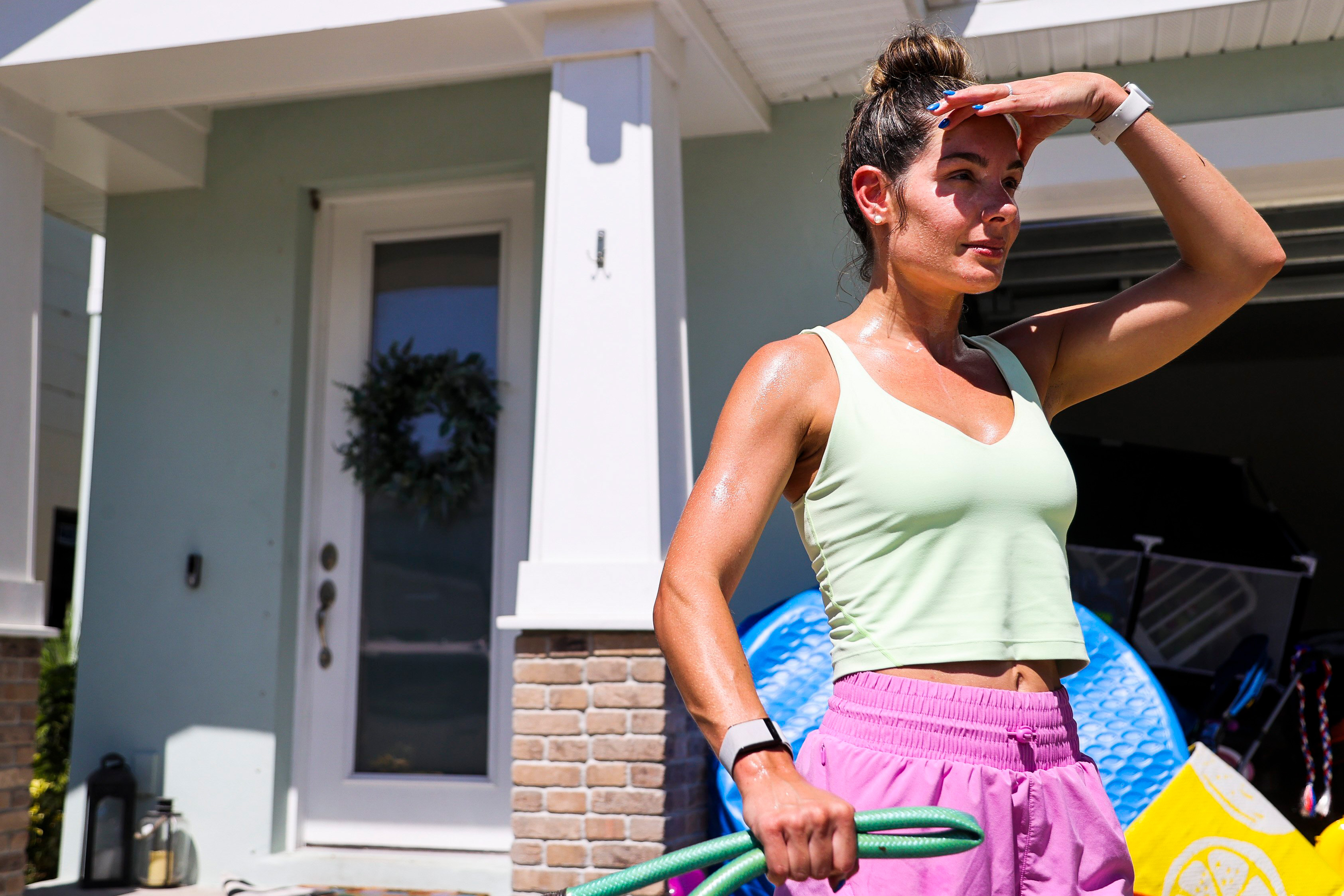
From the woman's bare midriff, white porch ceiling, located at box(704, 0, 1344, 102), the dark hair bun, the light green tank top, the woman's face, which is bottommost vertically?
the woman's bare midriff

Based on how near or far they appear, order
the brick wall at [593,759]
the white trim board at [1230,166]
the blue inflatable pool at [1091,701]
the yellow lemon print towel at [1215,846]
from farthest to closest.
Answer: the white trim board at [1230,166] → the brick wall at [593,759] → the blue inflatable pool at [1091,701] → the yellow lemon print towel at [1215,846]

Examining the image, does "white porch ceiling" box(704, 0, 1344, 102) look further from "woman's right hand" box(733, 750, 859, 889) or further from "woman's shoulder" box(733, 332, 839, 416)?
"woman's right hand" box(733, 750, 859, 889)

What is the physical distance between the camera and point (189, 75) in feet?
15.1

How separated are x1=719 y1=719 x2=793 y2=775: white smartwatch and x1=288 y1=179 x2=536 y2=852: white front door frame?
403 cm

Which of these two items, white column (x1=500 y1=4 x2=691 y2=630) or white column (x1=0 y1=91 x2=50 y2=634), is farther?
white column (x1=0 y1=91 x2=50 y2=634)

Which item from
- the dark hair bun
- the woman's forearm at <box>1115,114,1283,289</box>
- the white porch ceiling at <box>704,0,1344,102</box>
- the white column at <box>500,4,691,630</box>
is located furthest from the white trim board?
the dark hair bun

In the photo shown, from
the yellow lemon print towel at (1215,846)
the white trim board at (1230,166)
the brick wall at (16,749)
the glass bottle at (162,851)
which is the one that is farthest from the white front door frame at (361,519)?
the yellow lemon print towel at (1215,846)

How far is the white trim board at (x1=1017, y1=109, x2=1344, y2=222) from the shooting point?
15.0 ft

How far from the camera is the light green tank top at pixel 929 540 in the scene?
4.82 feet

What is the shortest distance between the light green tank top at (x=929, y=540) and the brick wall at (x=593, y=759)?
93.0 inches

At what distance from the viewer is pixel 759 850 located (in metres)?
1.15

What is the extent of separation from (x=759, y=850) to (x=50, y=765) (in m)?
6.27

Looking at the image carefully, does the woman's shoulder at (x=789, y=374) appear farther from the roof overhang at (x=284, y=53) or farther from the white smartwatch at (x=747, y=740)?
the roof overhang at (x=284, y=53)

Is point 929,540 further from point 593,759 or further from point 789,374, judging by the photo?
point 593,759
